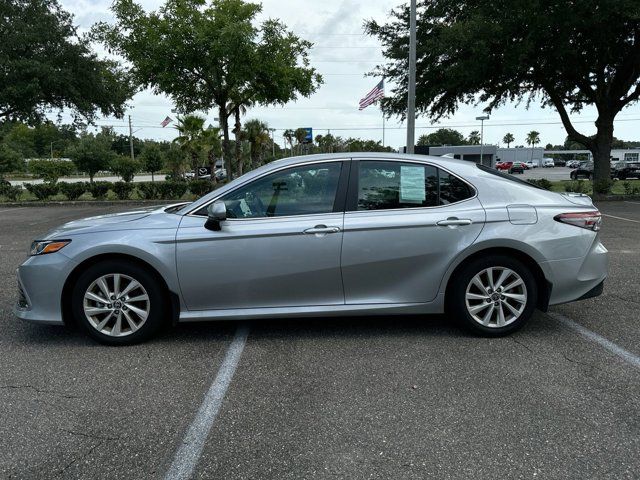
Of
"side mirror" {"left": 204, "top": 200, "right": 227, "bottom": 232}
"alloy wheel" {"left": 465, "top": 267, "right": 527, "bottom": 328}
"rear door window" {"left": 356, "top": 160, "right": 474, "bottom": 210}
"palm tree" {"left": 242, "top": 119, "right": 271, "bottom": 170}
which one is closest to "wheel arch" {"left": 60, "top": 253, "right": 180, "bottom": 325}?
"side mirror" {"left": 204, "top": 200, "right": 227, "bottom": 232}

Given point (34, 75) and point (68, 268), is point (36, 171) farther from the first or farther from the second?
point (68, 268)

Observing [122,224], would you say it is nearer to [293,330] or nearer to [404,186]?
[293,330]

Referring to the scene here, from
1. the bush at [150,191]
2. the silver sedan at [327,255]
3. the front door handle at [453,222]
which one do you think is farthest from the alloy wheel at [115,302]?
the bush at [150,191]

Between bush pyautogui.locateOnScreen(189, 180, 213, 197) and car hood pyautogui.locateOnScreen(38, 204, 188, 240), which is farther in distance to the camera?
bush pyautogui.locateOnScreen(189, 180, 213, 197)

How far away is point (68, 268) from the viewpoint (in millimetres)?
4035

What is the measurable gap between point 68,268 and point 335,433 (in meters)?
2.56

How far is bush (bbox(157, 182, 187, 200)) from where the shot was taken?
60.3 ft

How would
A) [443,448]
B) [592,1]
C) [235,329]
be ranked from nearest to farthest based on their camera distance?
[443,448], [235,329], [592,1]

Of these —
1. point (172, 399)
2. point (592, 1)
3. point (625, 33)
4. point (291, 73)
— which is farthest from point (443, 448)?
point (625, 33)

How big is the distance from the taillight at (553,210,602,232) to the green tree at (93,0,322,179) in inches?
475

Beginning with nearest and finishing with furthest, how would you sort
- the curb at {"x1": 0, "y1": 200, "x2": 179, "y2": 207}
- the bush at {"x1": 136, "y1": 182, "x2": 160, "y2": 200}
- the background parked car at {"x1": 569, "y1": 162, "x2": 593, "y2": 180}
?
the curb at {"x1": 0, "y1": 200, "x2": 179, "y2": 207} < the bush at {"x1": 136, "y1": 182, "x2": 160, "y2": 200} < the background parked car at {"x1": 569, "y1": 162, "x2": 593, "y2": 180}

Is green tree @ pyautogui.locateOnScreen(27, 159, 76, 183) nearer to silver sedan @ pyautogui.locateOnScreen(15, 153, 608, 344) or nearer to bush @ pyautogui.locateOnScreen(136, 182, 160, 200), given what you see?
bush @ pyautogui.locateOnScreen(136, 182, 160, 200)

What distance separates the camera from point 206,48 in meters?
14.9

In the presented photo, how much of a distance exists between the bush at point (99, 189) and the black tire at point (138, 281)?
52.6 feet
